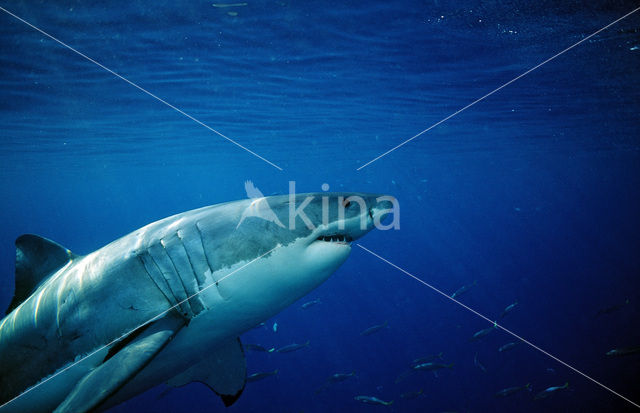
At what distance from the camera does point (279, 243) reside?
258 centimetres

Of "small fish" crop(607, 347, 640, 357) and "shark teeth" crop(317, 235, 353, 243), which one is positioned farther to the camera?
"small fish" crop(607, 347, 640, 357)

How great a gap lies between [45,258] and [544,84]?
16986mm

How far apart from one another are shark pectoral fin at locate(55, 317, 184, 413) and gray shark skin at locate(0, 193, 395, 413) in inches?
2.6

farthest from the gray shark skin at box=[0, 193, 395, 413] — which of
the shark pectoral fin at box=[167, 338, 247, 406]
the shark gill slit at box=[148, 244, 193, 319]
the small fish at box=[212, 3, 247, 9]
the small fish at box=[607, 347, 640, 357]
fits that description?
the small fish at box=[212, 3, 247, 9]

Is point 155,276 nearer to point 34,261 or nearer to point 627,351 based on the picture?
point 34,261

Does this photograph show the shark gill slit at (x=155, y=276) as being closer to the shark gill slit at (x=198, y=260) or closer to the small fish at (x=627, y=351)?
the shark gill slit at (x=198, y=260)

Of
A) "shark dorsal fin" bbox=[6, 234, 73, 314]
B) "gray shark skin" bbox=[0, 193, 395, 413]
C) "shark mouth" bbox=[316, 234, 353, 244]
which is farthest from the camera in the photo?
"shark dorsal fin" bbox=[6, 234, 73, 314]

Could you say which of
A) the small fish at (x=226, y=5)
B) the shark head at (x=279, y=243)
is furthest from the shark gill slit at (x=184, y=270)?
the small fish at (x=226, y=5)

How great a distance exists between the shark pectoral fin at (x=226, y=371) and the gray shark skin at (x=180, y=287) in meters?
1.11

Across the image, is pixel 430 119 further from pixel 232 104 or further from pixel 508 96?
pixel 232 104

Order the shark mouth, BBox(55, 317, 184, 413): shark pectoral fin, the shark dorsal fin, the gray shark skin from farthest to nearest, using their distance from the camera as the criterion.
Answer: the shark dorsal fin
the shark mouth
the gray shark skin
BBox(55, 317, 184, 413): shark pectoral fin

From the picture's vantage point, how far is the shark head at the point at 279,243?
8.48 ft

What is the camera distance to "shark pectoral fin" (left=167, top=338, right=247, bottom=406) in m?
3.95

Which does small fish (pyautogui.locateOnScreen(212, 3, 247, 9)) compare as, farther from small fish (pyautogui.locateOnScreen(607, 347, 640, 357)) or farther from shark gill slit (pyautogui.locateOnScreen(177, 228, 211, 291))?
small fish (pyautogui.locateOnScreen(607, 347, 640, 357))
